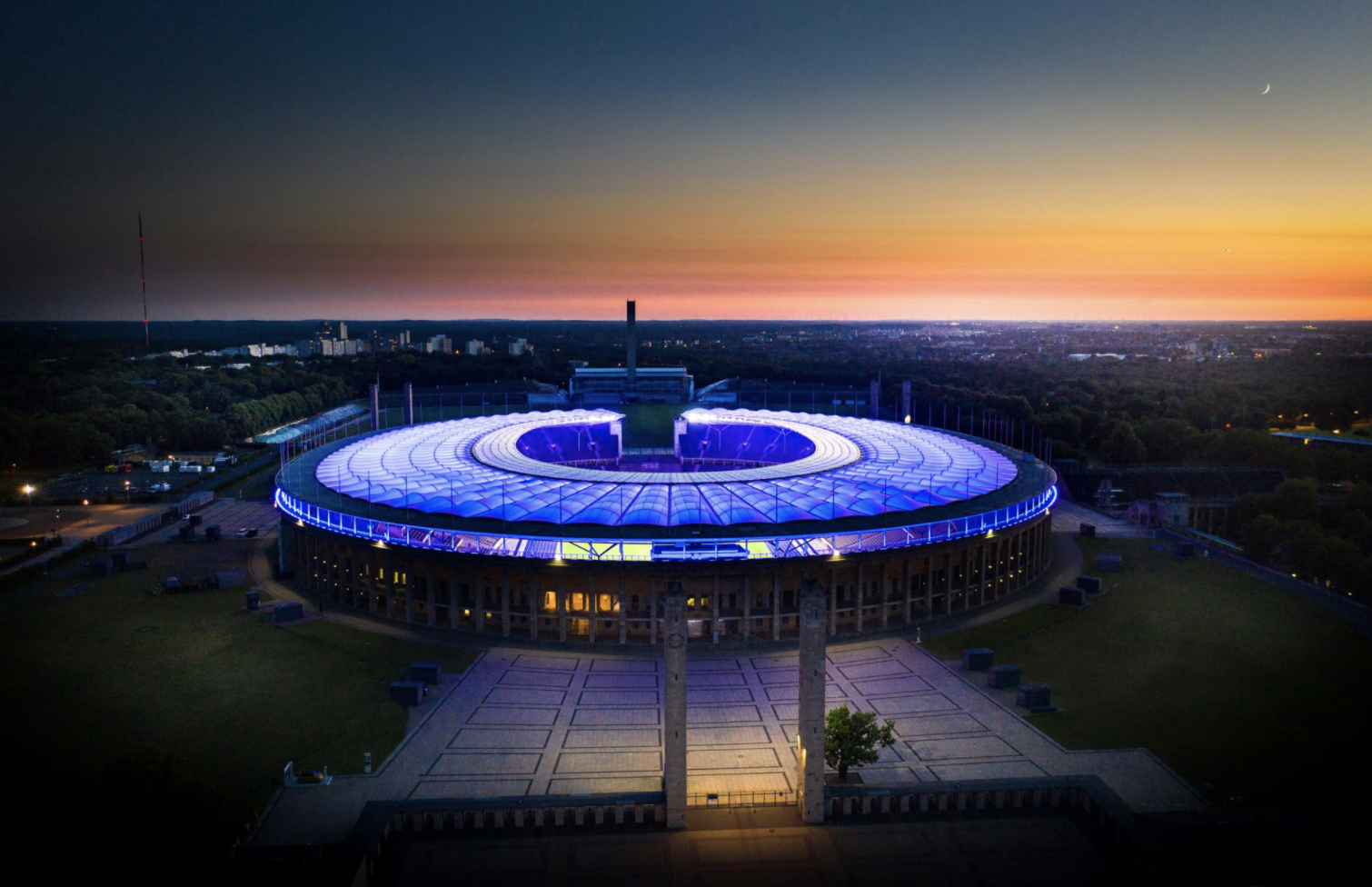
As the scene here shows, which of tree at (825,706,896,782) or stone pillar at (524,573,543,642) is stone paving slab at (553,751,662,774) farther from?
stone pillar at (524,573,543,642)

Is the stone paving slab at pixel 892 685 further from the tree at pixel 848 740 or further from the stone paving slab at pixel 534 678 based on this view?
the stone paving slab at pixel 534 678

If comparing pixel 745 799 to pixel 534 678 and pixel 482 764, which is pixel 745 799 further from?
pixel 534 678

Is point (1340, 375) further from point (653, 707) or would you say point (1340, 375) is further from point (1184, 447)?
point (653, 707)

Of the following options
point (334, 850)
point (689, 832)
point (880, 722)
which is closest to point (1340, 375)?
point (880, 722)

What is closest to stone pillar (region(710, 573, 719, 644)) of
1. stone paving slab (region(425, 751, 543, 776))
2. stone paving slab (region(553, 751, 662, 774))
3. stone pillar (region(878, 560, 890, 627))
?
stone pillar (region(878, 560, 890, 627))

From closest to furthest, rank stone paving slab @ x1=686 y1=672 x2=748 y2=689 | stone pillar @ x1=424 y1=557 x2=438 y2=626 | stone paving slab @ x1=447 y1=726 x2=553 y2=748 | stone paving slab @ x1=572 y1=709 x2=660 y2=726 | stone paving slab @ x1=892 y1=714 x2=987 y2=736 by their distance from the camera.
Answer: stone paving slab @ x1=447 y1=726 x2=553 y2=748 → stone paving slab @ x1=892 y1=714 x2=987 y2=736 → stone paving slab @ x1=572 y1=709 x2=660 y2=726 → stone paving slab @ x1=686 y1=672 x2=748 y2=689 → stone pillar @ x1=424 y1=557 x2=438 y2=626

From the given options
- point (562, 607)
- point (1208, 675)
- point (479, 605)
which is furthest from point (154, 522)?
point (1208, 675)
